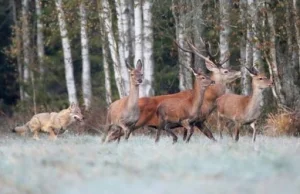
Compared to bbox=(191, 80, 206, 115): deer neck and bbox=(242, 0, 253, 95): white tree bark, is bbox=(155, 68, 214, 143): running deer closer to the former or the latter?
bbox=(191, 80, 206, 115): deer neck

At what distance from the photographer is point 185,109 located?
66.7ft

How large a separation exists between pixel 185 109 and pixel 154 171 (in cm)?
808

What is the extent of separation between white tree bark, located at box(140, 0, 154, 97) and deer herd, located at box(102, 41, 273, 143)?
605 cm

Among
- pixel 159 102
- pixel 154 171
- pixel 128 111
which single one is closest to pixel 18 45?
pixel 159 102

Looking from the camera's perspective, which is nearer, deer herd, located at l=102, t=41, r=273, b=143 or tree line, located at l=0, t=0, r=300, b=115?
deer herd, located at l=102, t=41, r=273, b=143

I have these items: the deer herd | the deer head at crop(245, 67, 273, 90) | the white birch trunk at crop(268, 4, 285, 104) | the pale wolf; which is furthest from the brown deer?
the white birch trunk at crop(268, 4, 285, 104)

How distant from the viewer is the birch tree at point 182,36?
2895 centimetres

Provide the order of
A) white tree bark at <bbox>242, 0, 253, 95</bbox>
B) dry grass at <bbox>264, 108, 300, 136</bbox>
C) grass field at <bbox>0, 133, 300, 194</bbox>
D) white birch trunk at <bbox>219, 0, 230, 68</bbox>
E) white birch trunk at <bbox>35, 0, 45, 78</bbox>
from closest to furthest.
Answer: grass field at <bbox>0, 133, 300, 194</bbox>
dry grass at <bbox>264, 108, 300, 136</bbox>
white tree bark at <bbox>242, 0, 253, 95</bbox>
white birch trunk at <bbox>219, 0, 230, 68</bbox>
white birch trunk at <bbox>35, 0, 45, 78</bbox>

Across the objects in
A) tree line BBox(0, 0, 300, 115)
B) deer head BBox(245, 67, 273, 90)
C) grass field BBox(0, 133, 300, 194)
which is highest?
tree line BBox(0, 0, 300, 115)

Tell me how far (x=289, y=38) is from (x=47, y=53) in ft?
80.5

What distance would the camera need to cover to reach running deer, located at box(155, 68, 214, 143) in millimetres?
20297

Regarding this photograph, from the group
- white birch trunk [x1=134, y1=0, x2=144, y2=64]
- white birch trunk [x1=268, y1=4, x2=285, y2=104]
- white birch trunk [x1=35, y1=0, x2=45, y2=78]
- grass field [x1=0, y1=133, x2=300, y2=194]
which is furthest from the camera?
white birch trunk [x1=35, y1=0, x2=45, y2=78]

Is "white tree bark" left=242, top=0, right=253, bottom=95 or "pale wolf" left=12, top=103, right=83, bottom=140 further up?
"white tree bark" left=242, top=0, right=253, bottom=95

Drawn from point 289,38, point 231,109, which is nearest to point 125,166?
point 231,109
